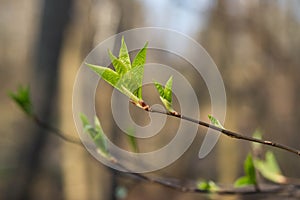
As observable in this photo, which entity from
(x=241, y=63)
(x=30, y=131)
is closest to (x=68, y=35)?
(x=30, y=131)

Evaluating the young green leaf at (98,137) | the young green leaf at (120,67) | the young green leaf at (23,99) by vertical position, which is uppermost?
the young green leaf at (120,67)

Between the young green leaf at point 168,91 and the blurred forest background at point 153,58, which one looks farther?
the blurred forest background at point 153,58

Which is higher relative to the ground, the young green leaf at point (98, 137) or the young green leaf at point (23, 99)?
the young green leaf at point (23, 99)

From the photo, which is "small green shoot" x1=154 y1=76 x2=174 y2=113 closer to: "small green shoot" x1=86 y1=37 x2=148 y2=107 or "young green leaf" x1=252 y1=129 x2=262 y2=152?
"small green shoot" x1=86 y1=37 x2=148 y2=107

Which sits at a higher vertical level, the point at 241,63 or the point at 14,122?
the point at 241,63

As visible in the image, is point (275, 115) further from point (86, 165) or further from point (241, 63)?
point (86, 165)

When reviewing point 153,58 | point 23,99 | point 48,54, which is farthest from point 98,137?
point 48,54

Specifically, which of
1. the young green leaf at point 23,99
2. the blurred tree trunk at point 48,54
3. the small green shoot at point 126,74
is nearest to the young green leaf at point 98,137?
the young green leaf at point 23,99

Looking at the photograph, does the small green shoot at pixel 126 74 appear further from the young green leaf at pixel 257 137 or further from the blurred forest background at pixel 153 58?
the blurred forest background at pixel 153 58
